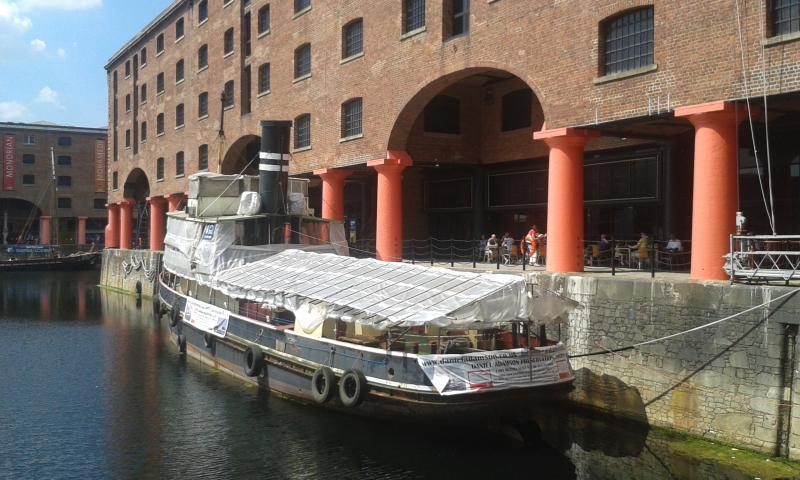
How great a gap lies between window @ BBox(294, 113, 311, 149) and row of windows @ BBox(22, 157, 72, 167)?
2510 inches

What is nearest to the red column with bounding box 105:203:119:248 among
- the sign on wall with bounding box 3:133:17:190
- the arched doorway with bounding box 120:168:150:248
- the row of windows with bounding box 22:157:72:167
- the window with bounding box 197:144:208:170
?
the arched doorway with bounding box 120:168:150:248

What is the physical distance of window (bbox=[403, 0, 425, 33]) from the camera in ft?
80.5

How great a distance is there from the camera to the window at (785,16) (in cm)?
1456

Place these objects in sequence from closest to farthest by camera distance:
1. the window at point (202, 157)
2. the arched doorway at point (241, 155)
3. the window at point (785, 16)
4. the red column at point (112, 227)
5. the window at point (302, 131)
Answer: the window at point (785, 16) < the window at point (302, 131) < the arched doorway at point (241, 155) < the window at point (202, 157) < the red column at point (112, 227)

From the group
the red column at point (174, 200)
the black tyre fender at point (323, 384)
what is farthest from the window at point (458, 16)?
the red column at point (174, 200)

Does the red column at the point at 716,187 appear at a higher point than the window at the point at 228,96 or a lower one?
lower

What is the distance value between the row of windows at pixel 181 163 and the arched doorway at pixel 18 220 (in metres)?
Answer: 44.6

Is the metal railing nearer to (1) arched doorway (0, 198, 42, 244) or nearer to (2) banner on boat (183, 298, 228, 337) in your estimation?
(2) banner on boat (183, 298, 228, 337)

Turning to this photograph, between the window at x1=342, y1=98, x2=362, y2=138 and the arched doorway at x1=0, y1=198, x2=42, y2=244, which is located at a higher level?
the window at x1=342, y1=98, x2=362, y2=138

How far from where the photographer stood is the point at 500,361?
14055mm

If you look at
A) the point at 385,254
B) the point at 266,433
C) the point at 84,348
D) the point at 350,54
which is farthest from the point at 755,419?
the point at 84,348

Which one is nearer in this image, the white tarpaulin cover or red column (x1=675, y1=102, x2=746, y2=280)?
the white tarpaulin cover

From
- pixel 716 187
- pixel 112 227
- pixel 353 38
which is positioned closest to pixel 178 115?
pixel 112 227

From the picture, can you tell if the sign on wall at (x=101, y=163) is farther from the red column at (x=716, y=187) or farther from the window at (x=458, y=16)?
the red column at (x=716, y=187)
